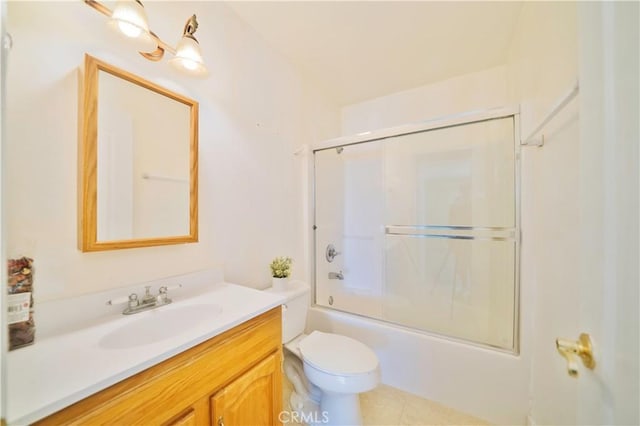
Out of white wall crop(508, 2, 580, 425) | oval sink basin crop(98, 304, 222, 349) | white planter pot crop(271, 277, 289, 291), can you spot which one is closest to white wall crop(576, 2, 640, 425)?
white wall crop(508, 2, 580, 425)

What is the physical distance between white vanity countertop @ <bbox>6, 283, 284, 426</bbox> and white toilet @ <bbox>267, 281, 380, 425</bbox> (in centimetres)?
52

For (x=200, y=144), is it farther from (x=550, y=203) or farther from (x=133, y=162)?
(x=550, y=203)

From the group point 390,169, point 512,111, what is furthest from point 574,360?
point 390,169

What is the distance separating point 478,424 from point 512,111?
1921 mm

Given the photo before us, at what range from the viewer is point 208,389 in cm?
74

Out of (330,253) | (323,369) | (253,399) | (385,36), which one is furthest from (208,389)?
(385,36)

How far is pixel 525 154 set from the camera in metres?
1.34

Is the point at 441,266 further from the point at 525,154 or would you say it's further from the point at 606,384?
the point at 606,384

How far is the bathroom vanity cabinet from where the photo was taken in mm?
543

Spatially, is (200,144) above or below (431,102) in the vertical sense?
below

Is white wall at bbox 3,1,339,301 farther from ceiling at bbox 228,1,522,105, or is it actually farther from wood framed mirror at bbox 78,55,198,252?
ceiling at bbox 228,1,522,105

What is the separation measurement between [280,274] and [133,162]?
38.9 inches

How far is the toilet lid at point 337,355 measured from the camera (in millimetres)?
1199

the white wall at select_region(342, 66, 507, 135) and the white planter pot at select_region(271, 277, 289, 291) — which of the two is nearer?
the white planter pot at select_region(271, 277, 289, 291)
